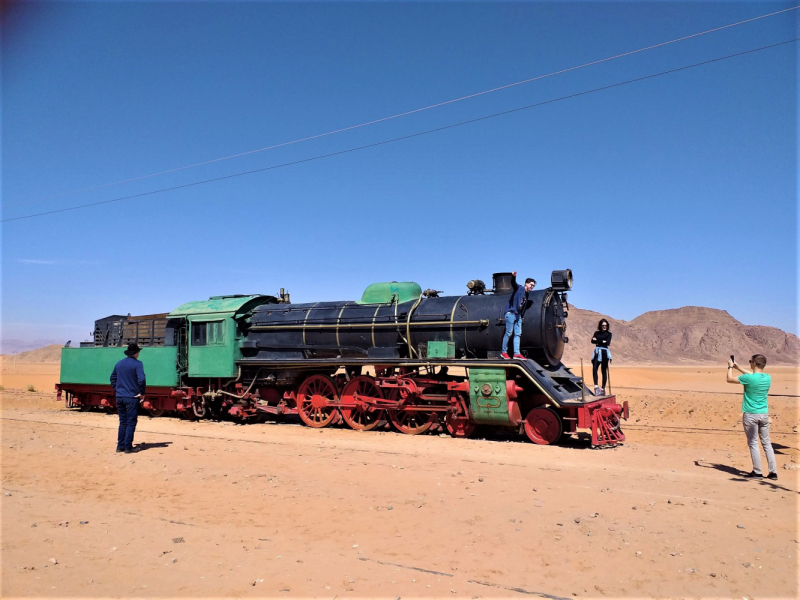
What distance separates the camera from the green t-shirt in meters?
7.77

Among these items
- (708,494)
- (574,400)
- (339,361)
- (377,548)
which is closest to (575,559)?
(377,548)

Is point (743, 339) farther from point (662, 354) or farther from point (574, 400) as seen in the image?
point (574, 400)

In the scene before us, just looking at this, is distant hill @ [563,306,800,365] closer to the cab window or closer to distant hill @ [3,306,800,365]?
distant hill @ [3,306,800,365]

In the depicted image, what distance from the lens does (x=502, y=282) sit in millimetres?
12461

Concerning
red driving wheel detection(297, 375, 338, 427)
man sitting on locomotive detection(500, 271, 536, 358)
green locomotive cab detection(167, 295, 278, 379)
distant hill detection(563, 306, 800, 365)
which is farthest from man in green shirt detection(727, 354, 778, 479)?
distant hill detection(563, 306, 800, 365)

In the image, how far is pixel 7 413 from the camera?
55.5 feet

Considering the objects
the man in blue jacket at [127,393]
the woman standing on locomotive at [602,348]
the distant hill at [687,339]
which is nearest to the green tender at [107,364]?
the man in blue jacket at [127,393]

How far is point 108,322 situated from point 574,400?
15.0m

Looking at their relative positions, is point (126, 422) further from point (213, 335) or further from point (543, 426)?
point (543, 426)

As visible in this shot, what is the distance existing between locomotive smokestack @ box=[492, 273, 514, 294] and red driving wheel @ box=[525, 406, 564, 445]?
2740mm

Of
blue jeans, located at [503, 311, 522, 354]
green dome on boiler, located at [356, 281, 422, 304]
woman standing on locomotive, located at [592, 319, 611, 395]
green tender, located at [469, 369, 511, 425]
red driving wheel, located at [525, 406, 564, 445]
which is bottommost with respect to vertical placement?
red driving wheel, located at [525, 406, 564, 445]

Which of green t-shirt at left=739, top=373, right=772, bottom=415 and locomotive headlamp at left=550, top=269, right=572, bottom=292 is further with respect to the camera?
locomotive headlamp at left=550, top=269, right=572, bottom=292

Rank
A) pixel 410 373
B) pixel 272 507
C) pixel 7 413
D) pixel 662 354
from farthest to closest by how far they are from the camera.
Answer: pixel 662 354, pixel 7 413, pixel 410 373, pixel 272 507

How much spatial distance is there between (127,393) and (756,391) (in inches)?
411
